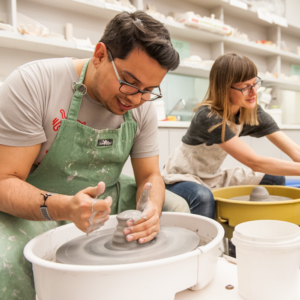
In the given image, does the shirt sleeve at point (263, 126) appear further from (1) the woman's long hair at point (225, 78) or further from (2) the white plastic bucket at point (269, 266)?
(2) the white plastic bucket at point (269, 266)

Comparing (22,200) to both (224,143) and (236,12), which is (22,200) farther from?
(236,12)

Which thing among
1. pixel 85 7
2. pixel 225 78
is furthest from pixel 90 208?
pixel 85 7

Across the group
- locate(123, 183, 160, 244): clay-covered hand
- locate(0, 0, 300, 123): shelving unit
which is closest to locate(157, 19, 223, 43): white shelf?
locate(0, 0, 300, 123): shelving unit

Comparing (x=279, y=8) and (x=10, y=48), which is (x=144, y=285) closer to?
(x=10, y=48)

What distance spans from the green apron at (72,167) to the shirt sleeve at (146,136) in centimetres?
6

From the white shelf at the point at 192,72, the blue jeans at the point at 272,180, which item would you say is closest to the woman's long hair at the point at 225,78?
the blue jeans at the point at 272,180

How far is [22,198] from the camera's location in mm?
801

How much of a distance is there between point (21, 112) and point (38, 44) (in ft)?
5.07

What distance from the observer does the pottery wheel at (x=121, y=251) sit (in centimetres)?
68

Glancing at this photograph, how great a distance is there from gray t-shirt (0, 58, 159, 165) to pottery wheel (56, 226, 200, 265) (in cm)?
35

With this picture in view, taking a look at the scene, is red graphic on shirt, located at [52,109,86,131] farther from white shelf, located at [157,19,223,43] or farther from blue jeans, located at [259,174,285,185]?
white shelf, located at [157,19,223,43]

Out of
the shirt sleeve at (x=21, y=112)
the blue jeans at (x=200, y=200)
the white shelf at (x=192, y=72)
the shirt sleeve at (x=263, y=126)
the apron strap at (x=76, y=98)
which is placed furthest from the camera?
the white shelf at (x=192, y=72)

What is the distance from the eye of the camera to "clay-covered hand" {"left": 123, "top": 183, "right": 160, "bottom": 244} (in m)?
0.74

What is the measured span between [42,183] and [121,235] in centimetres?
42
